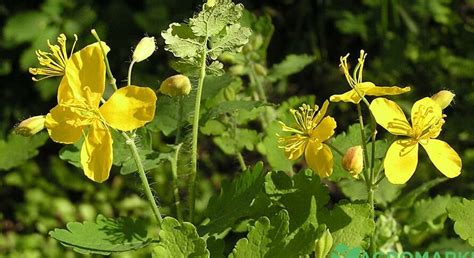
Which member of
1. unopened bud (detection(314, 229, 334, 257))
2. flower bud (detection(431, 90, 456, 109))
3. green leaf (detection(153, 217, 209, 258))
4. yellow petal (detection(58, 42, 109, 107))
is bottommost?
unopened bud (detection(314, 229, 334, 257))

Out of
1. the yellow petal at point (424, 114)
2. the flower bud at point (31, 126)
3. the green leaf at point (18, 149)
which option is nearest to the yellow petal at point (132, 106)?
the flower bud at point (31, 126)

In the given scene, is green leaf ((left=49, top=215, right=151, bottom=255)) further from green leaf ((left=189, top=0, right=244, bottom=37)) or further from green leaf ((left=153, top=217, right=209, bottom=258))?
green leaf ((left=189, top=0, right=244, bottom=37))

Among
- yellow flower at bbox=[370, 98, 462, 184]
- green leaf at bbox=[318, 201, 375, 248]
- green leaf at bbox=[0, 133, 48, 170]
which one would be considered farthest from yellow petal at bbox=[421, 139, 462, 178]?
green leaf at bbox=[0, 133, 48, 170]

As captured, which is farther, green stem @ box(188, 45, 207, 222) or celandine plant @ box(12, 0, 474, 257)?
green stem @ box(188, 45, 207, 222)

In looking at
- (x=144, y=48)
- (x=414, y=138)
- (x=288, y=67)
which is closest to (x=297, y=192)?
(x=414, y=138)

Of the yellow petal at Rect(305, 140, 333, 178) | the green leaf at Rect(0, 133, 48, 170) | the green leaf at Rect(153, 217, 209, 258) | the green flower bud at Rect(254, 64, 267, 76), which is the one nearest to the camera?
the green leaf at Rect(153, 217, 209, 258)

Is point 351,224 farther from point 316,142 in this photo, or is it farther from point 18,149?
point 18,149
